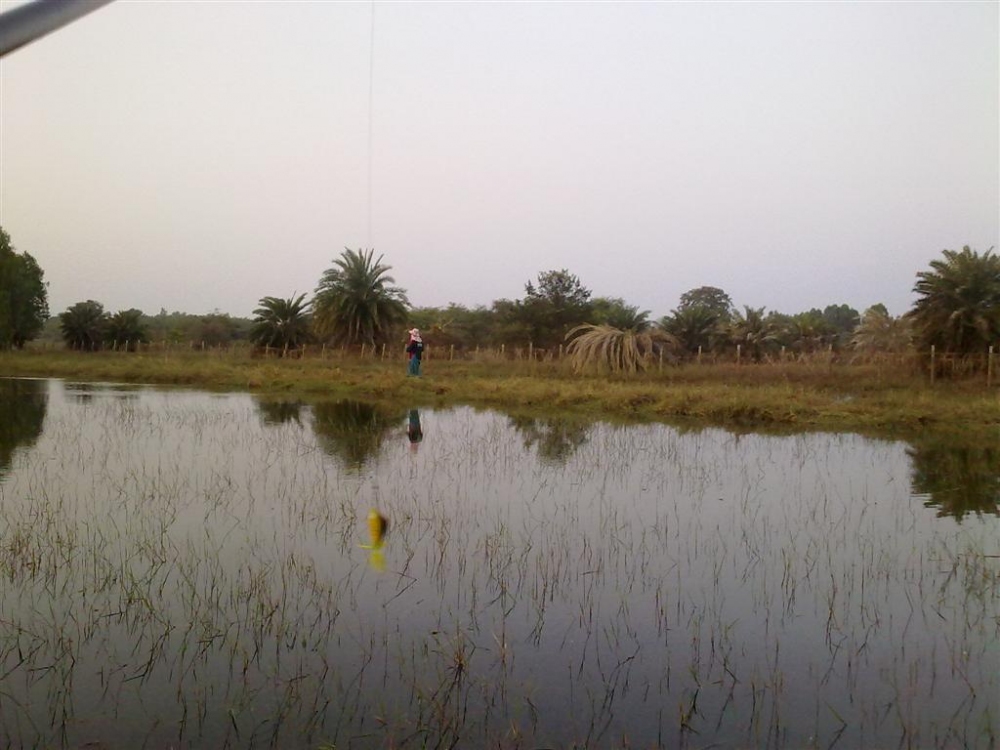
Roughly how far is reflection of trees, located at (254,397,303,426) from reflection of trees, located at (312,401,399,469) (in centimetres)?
40

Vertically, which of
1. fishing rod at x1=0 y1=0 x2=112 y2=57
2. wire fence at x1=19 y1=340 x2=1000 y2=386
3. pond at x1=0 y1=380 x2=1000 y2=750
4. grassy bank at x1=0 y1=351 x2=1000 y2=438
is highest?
fishing rod at x1=0 y1=0 x2=112 y2=57

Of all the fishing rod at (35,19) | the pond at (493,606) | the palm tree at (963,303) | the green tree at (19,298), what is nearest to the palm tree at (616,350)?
the palm tree at (963,303)

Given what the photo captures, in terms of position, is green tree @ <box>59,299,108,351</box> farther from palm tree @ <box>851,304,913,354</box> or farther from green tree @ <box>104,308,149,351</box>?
palm tree @ <box>851,304,913,354</box>

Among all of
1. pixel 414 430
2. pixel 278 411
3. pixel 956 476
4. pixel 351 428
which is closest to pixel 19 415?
pixel 278 411

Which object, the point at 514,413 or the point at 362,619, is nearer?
the point at 362,619

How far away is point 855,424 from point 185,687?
1478 cm

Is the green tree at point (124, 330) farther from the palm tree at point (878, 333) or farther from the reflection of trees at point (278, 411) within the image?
the palm tree at point (878, 333)

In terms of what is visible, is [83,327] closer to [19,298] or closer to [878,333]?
[19,298]

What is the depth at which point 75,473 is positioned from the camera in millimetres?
9578

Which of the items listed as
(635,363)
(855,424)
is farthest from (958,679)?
(635,363)

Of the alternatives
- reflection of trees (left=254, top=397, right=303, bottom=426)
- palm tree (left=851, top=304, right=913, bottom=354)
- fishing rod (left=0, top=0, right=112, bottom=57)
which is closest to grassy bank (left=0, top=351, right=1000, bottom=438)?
reflection of trees (left=254, top=397, right=303, bottom=426)

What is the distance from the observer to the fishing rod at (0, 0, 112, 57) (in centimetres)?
233

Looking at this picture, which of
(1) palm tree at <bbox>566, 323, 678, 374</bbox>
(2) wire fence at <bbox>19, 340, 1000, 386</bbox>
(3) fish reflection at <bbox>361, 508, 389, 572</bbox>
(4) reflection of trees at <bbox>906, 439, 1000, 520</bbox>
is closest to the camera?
(3) fish reflection at <bbox>361, 508, 389, 572</bbox>

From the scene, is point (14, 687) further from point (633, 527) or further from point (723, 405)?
point (723, 405)
